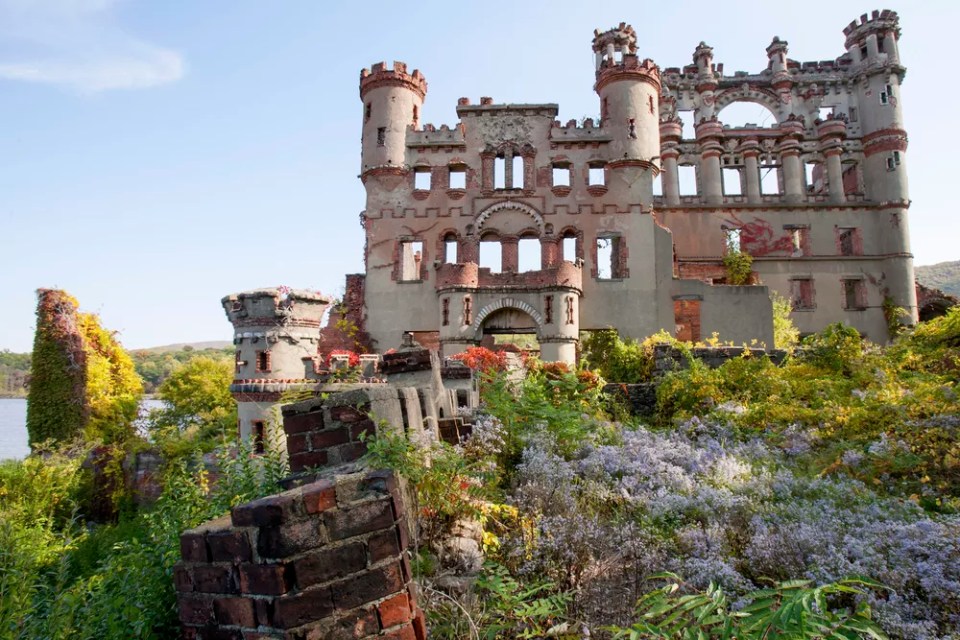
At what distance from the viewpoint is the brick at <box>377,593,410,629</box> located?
98.1 inches

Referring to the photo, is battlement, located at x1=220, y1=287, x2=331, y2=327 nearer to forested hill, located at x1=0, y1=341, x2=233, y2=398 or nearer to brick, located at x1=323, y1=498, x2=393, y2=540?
brick, located at x1=323, y1=498, x2=393, y2=540

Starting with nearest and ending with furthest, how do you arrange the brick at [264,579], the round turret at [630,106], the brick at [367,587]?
the brick at [264,579] → the brick at [367,587] → the round turret at [630,106]

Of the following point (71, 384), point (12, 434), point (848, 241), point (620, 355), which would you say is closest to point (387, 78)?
point (620, 355)

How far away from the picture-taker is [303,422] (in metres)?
3.91

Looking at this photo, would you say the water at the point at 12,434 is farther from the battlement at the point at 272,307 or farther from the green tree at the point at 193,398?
the battlement at the point at 272,307

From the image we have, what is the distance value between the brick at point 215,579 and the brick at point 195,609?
0.16 feet

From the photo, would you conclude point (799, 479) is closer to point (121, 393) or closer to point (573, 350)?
A: point (573, 350)

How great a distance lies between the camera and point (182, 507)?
170 inches

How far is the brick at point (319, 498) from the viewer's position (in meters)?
2.41

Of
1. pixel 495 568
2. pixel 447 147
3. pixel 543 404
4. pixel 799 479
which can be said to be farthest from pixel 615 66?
pixel 495 568

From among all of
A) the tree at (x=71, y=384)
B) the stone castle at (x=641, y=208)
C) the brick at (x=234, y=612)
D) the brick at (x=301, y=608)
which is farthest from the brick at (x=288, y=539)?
the tree at (x=71, y=384)

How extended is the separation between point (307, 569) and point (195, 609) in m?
0.72

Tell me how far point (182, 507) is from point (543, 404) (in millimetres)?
4352

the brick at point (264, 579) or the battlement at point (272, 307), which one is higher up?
the battlement at point (272, 307)
